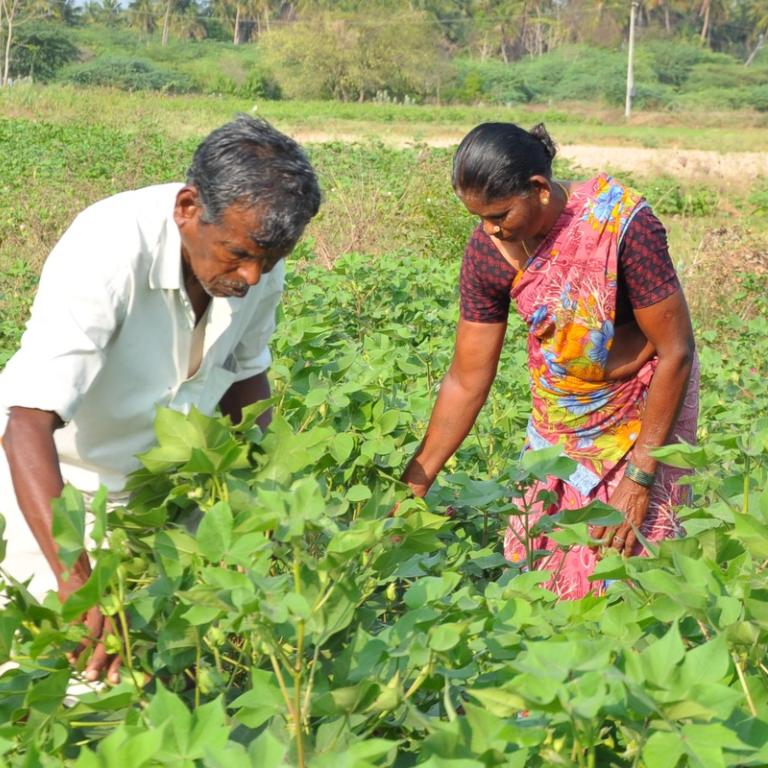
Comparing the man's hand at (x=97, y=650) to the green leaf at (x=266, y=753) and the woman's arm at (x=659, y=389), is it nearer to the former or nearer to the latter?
the green leaf at (x=266, y=753)

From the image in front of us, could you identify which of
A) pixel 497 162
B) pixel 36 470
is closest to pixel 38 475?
pixel 36 470

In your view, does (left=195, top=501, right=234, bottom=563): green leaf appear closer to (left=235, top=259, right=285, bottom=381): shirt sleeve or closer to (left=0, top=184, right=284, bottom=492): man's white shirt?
(left=0, top=184, right=284, bottom=492): man's white shirt

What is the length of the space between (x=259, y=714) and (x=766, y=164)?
24069 mm

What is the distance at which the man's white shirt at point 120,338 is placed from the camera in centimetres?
201

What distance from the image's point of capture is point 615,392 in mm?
3139

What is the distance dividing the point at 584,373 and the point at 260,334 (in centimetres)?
90

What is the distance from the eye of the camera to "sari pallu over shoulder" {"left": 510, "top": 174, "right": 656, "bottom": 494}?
2.97 m

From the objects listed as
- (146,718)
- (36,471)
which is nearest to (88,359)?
(36,471)

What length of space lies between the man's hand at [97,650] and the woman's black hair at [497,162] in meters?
1.47

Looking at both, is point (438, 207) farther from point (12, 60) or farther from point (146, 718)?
point (12, 60)

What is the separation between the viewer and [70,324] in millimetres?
2027

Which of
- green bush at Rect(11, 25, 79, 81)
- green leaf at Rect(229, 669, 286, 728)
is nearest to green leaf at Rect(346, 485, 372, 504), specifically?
green leaf at Rect(229, 669, 286, 728)

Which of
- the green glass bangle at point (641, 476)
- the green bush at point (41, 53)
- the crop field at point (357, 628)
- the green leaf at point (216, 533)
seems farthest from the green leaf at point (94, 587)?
the green bush at point (41, 53)

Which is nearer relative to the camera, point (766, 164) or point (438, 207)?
point (438, 207)
